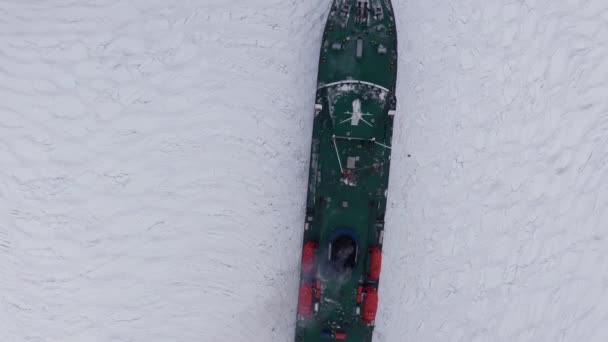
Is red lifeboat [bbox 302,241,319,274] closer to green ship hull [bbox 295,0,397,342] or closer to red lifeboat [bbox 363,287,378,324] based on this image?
green ship hull [bbox 295,0,397,342]

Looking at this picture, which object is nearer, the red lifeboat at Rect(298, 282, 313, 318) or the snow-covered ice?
the red lifeboat at Rect(298, 282, 313, 318)

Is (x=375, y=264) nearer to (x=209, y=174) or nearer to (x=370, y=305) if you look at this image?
(x=370, y=305)

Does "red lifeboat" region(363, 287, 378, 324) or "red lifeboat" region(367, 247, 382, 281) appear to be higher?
"red lifeboat" region(367, 247, 382, 281)

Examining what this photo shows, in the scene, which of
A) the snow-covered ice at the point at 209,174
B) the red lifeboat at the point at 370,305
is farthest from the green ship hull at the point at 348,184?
the snow-covered ice at the point at 209,174

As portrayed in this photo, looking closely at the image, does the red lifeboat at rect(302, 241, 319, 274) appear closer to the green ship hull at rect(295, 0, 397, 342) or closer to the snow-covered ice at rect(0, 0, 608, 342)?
the green ship hull at rect(295, 0, 397, 342)

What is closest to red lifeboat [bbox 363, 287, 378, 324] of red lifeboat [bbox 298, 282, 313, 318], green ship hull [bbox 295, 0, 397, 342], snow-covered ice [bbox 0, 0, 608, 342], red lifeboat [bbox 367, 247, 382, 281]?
green ship hull [bbox 295, 0, 397, 342]

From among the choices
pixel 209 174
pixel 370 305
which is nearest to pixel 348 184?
pixel 370 305

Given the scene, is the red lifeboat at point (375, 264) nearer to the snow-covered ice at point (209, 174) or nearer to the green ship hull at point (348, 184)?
the green ship hull at point (348, 184)
